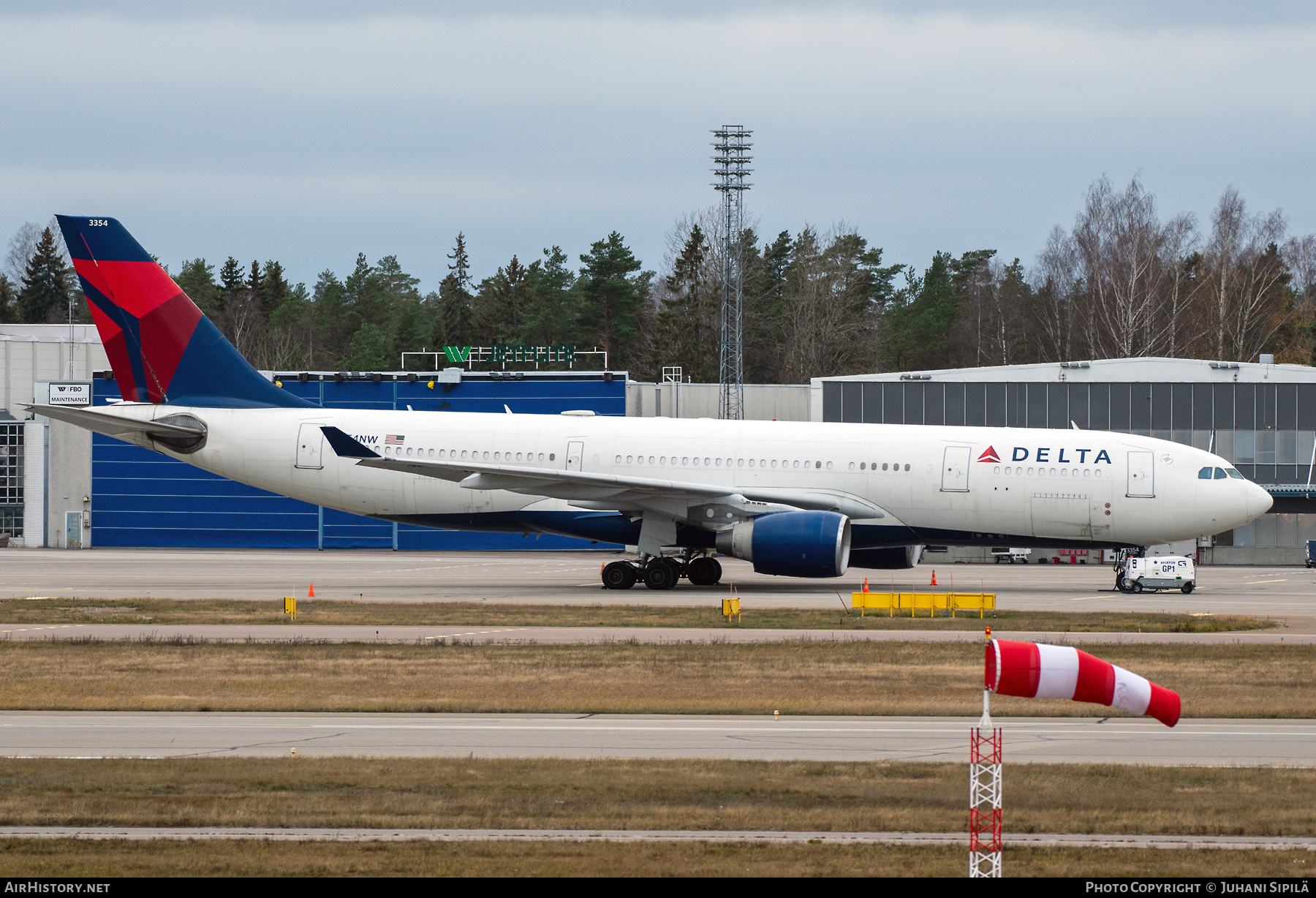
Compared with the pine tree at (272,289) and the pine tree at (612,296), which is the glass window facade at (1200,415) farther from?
the pine tree at (272,289)

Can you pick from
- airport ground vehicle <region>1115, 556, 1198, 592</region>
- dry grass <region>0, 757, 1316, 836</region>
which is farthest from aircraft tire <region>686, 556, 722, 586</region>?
dry grass <region>0, 757, 1316, 836</region>

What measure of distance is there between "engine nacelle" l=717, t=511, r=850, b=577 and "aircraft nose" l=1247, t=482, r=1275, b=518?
32.0 ft

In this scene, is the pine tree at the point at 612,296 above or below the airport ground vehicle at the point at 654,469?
above

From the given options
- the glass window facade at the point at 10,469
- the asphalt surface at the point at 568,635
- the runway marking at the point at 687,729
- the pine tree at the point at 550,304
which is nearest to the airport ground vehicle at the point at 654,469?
the asphalt surface at the point at 568,635

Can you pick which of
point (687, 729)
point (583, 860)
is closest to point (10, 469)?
point (687, 729)

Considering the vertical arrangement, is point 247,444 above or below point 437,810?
above

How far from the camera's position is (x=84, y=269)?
35125mm

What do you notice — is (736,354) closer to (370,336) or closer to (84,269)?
(84,269)

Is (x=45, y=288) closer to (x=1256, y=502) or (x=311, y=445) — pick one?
(x=311, y=445)

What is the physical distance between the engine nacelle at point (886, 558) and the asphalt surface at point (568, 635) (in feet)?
34.7

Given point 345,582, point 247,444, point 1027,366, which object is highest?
point 1027,366

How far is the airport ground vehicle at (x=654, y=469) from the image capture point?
32781mm
